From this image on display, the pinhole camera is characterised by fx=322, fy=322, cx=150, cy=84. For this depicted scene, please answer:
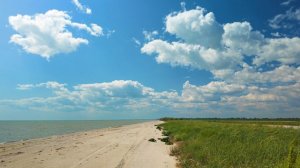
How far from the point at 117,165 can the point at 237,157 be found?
227 inches

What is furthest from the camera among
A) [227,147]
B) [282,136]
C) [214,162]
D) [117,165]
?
[282,136]

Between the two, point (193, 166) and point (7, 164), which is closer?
point (193, 166)

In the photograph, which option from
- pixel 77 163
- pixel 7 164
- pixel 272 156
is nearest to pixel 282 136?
pixel 272 156

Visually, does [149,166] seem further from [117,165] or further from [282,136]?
[282,136]

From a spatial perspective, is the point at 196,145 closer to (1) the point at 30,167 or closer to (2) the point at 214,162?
(2) the point at 214,162

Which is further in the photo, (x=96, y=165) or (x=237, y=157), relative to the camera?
(x=96, y=165)

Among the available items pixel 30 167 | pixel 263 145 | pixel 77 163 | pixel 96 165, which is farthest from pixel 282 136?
pixel 30 167

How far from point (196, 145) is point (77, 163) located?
6.03 meters

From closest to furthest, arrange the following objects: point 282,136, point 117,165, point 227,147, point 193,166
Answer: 1. point 193,166
2. point 227,147
3. point 117,165
4. point 282,136

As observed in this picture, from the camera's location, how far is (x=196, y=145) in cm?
1642

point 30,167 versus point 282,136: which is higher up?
point 282,136

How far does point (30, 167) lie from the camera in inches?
603

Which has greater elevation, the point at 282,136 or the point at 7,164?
the point at 282,136

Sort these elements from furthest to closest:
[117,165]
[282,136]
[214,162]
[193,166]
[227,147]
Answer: [282,136]
[117,165]
[227,147]
[193,166]
[214,162]
